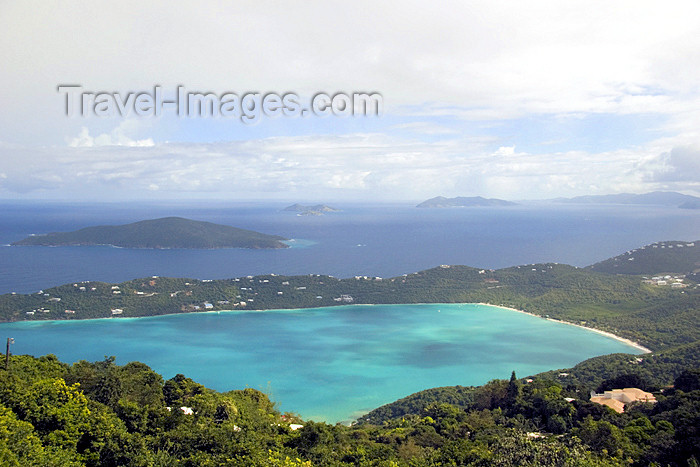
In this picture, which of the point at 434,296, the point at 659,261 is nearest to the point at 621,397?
the point at 434,296

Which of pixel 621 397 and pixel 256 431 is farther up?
pixel 256 431

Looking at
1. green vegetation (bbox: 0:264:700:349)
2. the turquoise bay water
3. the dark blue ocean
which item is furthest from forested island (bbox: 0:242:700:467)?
the dark blue ocean

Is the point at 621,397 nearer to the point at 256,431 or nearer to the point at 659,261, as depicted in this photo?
the point at 256,431

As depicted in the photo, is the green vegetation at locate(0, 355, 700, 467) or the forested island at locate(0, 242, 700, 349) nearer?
the green vegetation at locate(0, 355, 700, 467)

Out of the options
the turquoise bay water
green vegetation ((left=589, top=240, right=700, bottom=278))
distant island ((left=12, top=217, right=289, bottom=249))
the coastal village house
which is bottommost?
the turquoise bay water

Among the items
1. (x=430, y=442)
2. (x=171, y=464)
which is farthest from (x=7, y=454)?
(x=430, y=442)

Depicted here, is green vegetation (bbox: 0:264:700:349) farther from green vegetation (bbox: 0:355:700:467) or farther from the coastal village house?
green vegetation (bbox: 0:355:700:467)

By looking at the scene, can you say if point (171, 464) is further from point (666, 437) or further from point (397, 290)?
point (397, 290)
